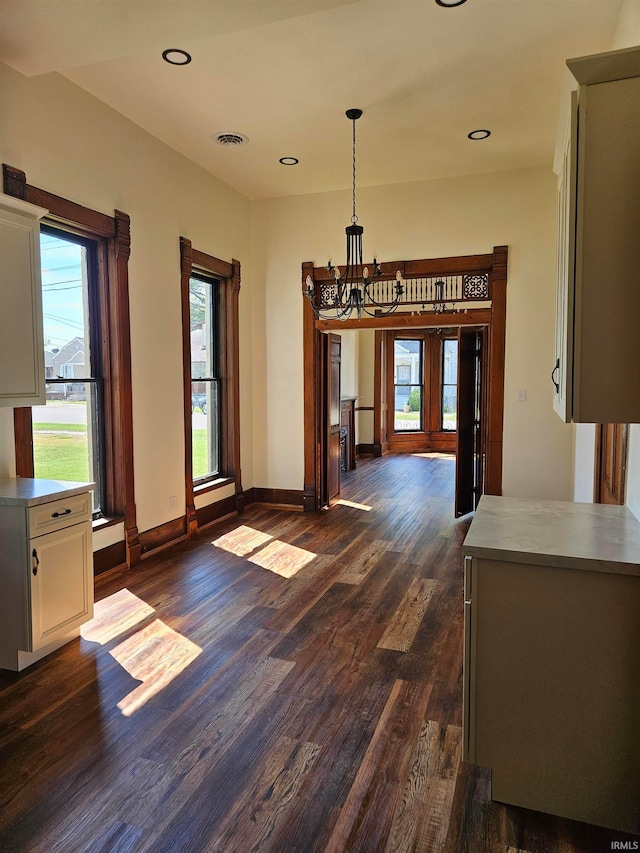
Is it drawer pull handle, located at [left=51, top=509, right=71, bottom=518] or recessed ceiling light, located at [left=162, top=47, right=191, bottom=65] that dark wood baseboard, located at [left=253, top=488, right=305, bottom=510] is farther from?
recessed ceiling light, located at [left=162, top=47, right=191, bottom=65]

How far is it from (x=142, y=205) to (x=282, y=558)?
3.06m

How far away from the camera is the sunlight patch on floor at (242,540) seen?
4859 mm

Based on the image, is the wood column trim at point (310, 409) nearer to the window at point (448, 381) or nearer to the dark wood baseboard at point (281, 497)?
the dark wood baseboard at point (281, 497)

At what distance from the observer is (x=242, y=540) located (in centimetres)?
514

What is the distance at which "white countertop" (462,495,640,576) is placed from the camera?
1.79m

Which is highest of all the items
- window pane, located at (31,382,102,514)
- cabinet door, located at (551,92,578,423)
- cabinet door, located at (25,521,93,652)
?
cabinet door, located at (551,92,578,423)

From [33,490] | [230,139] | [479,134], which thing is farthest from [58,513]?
[479,134]

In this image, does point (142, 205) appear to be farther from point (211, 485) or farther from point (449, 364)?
point (449, 364)

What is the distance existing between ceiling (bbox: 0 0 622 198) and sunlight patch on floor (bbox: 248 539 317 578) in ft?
11.3

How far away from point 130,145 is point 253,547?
3408mm

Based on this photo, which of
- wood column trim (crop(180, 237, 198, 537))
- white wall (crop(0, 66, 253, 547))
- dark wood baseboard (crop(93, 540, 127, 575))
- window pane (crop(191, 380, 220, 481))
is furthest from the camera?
window pane (crop(191, 380, 220, 481))

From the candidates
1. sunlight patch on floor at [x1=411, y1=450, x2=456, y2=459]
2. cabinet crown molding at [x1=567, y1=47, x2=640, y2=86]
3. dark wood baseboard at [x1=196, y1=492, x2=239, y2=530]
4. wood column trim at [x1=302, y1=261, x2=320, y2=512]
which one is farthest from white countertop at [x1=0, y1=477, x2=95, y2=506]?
sunlight patch on floor at [x1=411, y1=450, x2=456, y2=459]

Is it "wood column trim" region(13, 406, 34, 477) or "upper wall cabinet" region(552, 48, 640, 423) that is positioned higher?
"upper wall cabinet" region(552, 48, 640, 423)

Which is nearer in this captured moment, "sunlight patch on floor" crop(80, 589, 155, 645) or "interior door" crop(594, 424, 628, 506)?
"interior door" crop(594, 424, 628, 506)
